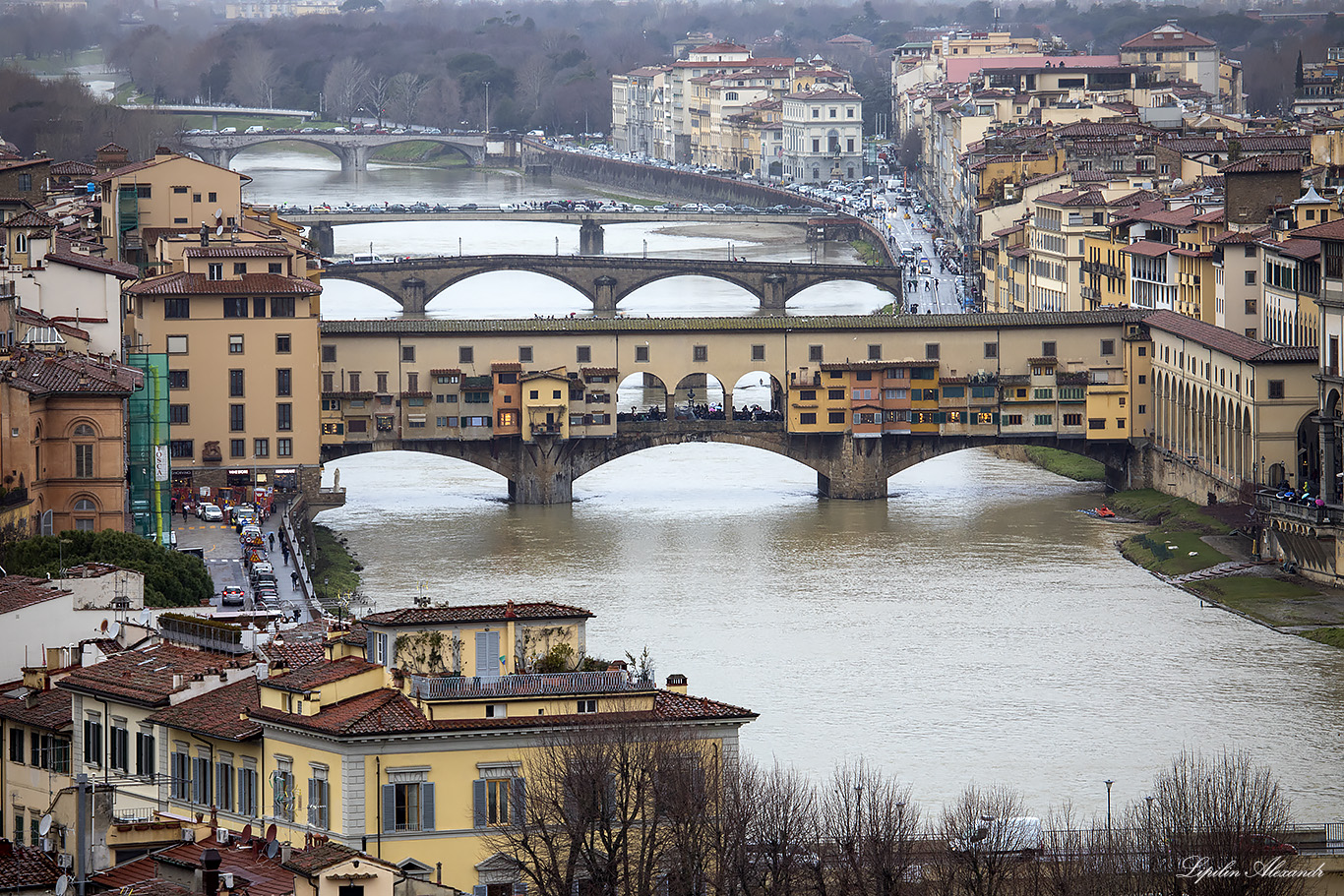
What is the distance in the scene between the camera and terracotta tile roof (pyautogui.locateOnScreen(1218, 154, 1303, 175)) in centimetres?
5597

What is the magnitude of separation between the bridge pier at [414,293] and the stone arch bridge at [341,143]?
36311 millimetres

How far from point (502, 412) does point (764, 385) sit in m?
14.7

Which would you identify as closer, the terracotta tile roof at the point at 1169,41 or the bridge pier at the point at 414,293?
the bridge pier at the point at 414,293

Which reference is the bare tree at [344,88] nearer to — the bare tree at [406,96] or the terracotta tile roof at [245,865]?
the bare tree at [406,96]

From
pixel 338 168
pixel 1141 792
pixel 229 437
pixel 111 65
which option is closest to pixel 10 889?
pixel 1141 792

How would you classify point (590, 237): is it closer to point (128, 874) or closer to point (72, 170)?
point (72, 170)

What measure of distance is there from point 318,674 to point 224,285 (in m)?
30.1

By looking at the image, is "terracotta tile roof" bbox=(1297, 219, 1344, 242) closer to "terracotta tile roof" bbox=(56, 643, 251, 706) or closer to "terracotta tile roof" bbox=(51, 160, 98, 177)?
"terracotta tile roof" bbox=(56, 643, 251, 706)

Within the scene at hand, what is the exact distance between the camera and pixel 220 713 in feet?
70.5

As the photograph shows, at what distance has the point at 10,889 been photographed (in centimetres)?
1712

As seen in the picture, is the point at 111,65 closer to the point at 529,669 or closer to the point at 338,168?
the point at 338,168

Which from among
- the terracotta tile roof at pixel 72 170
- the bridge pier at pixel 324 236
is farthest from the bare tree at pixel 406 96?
the terracotta tile roof at pixel 72 170

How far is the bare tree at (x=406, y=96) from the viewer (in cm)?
15250

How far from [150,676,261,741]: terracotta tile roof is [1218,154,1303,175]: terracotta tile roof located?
3707 cm
